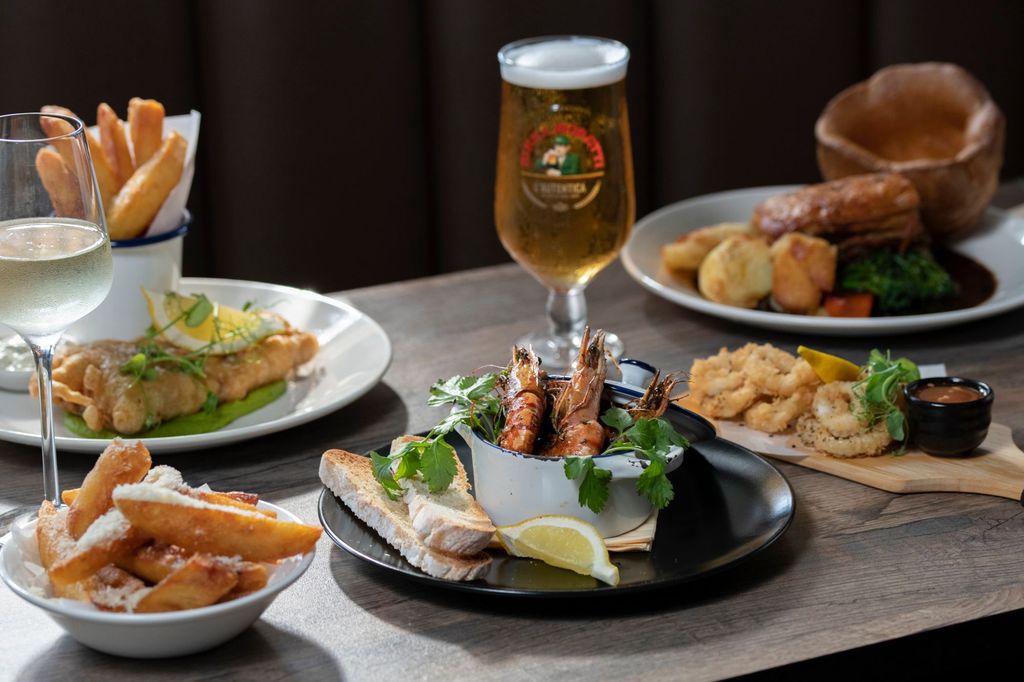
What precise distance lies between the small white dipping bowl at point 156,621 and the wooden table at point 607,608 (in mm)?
25

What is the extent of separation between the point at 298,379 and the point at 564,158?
46cm

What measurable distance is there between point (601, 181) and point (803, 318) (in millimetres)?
374

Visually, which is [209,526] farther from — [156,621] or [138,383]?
[138,383]

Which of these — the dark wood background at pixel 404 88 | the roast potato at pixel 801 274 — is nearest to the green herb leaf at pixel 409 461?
the roast potato at pixel 801 274

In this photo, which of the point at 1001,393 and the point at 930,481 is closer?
the point at 930,481

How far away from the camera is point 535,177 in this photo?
5.56 ft

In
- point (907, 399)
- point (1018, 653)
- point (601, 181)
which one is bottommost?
point (1018, 653)

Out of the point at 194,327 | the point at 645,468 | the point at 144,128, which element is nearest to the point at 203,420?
the point at 194,327

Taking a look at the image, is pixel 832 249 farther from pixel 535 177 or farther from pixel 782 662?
pixel 782 662

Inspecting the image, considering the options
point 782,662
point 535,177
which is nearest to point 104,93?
point 535,177

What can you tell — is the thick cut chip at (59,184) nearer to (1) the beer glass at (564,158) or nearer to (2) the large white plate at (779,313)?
(1) the beer glass at (564,158)

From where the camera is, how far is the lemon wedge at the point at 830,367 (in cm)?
147

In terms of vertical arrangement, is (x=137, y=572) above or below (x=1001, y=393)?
above

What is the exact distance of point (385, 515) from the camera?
3.86 feet
